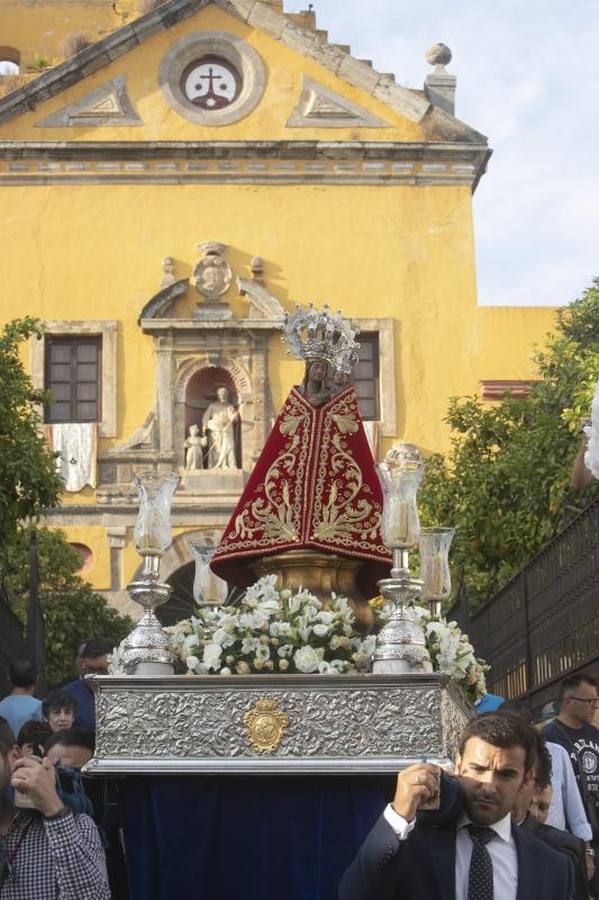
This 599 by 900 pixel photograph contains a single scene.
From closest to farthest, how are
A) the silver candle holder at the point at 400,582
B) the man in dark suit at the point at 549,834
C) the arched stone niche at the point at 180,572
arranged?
the man in dark suit at the point at 549,834 < the silver candle holder at the point at 400,582 < the arched stone niche at the point at 180,572

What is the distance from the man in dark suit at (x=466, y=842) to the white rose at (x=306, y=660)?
7.23 feet

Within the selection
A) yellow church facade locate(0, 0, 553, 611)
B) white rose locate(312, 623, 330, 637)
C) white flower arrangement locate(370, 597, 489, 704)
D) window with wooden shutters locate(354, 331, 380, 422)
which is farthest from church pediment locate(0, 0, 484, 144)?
white rose locate(312, 623, 330, 637)

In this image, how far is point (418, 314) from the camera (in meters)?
23.0

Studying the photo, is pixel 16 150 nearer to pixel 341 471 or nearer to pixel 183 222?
pixel 183 222

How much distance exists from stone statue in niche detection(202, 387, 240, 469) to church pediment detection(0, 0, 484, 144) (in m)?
3.64

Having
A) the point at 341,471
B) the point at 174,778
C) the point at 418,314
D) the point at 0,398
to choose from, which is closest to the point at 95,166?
the point at 418,314

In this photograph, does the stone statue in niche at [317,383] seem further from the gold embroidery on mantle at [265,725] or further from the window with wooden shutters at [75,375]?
the window with wooden shutters at [75,375]

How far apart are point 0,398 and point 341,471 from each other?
7.54 meters

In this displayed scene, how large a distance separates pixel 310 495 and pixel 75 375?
1617cm

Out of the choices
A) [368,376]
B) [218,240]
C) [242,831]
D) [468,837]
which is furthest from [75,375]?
[468,837]

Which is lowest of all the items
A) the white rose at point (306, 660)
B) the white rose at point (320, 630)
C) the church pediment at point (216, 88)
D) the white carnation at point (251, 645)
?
the white rose at point (306, 660)

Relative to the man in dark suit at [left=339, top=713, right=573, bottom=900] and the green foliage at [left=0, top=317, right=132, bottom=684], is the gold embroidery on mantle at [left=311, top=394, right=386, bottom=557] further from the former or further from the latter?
the green foliage at [left=0, top=317, right=132, bottom=684]

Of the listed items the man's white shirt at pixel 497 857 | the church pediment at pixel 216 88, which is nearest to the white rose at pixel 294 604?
the man's white shirt at pixel 497 857

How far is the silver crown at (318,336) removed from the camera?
712 centimetres
